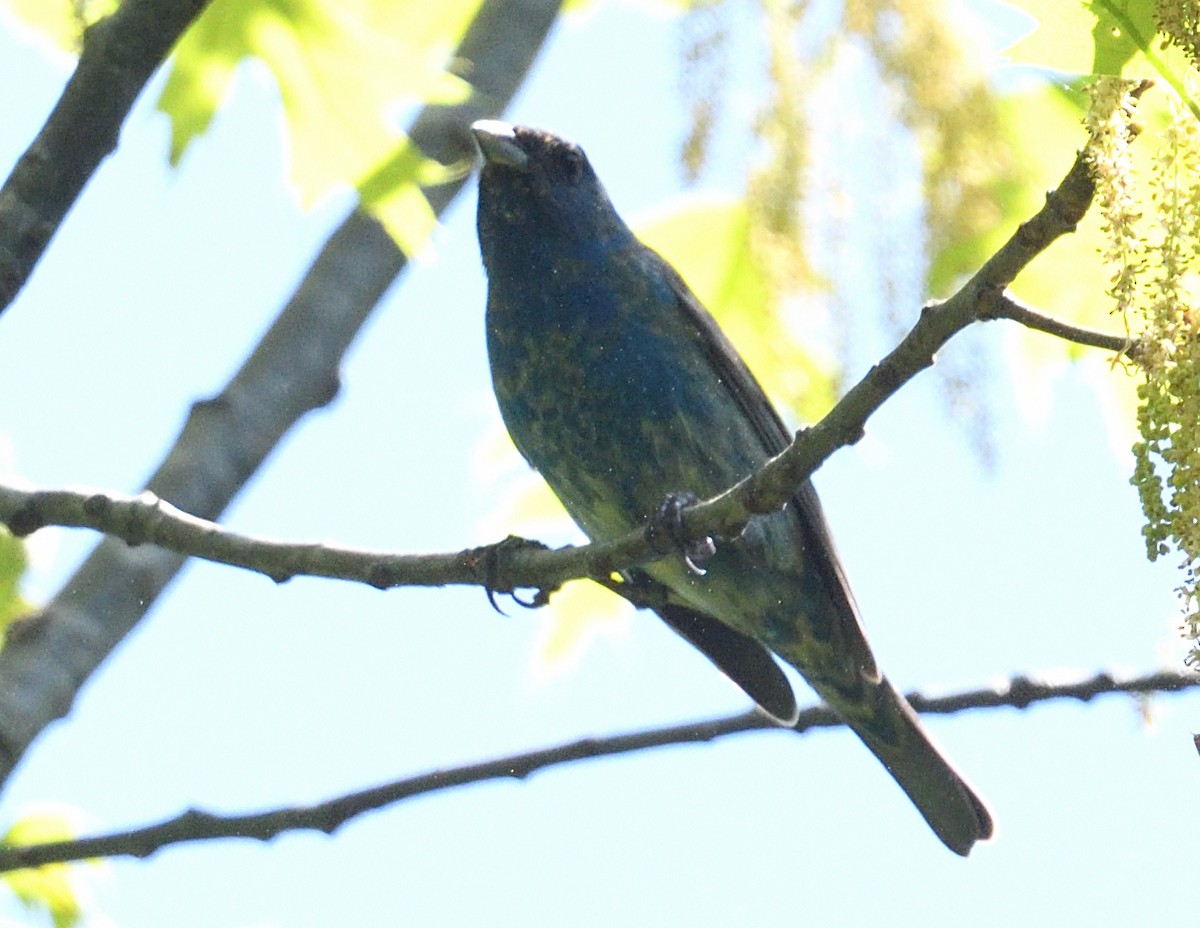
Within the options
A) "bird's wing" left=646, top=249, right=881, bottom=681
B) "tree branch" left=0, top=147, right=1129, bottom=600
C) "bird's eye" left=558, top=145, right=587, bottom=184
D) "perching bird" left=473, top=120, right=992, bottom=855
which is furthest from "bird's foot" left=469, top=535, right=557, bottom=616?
"bird's eye" left=558, top=145, right=587, bottom=184

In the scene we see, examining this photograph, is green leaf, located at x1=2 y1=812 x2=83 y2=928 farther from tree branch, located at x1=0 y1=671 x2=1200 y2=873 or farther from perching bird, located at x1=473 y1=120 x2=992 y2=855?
perching bird, located at x1=473 y1=120 x2=992 y2=855

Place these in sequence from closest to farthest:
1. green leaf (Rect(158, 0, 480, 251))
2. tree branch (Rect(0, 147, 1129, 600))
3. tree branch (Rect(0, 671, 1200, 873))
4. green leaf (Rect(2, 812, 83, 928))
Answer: tree branch (Rect(0, 147, 1129, 600)) < tree branch (Rect(0, 671, 1200, 873)) < green leaf (Rect(158, 0, 480, 251)) < green leaf (Rect(2, 812, 83, 928))

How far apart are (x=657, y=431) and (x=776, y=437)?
412 mm

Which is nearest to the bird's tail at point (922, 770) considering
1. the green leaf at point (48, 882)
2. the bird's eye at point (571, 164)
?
the bird's eye at point (571, 164)

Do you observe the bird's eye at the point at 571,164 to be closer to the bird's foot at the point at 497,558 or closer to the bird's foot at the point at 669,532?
the bird's foot at the point at 497,558

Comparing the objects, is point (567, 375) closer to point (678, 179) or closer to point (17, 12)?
point (678, 179)

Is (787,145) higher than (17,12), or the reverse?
(787,145)

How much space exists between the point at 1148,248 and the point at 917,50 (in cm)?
161

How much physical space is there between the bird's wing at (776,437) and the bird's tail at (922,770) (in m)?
0.14

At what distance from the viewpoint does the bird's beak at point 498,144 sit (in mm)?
4438

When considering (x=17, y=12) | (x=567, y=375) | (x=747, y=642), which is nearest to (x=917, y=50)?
(x=567, y=375)

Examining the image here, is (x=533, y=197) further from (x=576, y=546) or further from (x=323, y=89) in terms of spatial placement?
(x=576, y=546)

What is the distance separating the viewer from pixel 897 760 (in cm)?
459

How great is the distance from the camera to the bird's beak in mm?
4438
